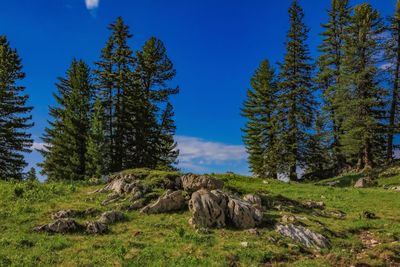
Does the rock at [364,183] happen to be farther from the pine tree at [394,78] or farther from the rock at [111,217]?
the rock at [111,217]

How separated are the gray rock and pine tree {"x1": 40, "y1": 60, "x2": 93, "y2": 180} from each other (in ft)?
87.3

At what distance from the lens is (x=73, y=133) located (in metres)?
45.1

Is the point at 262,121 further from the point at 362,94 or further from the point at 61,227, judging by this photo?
the point at 61,227

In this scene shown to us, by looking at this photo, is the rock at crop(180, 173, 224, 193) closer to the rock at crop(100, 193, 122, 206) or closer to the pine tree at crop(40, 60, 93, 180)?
the rock at crop(100, 193, 122, 206)

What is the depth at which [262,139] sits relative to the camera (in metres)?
53.6

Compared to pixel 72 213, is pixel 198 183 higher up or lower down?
higher up

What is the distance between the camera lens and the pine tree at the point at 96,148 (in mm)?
40969

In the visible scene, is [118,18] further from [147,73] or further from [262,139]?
[262,139]

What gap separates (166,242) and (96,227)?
3.41m

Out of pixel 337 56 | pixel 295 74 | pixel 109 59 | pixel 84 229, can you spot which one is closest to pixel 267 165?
pixel 295 74

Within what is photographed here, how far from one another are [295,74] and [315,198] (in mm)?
27467

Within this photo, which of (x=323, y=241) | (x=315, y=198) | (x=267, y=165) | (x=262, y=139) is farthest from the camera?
(x=262, y=139)

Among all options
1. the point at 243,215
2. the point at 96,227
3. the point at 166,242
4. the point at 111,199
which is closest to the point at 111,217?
the point at 96,227

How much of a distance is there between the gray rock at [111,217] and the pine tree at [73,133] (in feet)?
87.3
